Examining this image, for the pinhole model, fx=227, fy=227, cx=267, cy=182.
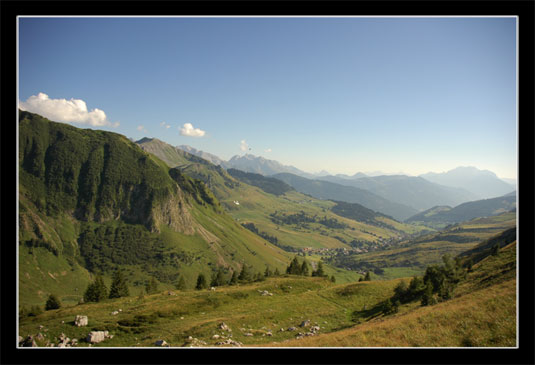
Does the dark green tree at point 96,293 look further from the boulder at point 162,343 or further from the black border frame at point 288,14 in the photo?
the black border frame at point 288,14

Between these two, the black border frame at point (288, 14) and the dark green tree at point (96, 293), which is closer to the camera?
the black border frame at point (288, 14)

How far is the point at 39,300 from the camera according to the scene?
114 meters

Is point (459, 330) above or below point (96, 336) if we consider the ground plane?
above

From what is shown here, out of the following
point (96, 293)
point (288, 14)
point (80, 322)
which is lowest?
point (96, 293)

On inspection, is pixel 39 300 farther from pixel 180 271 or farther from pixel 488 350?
pixel 488 350

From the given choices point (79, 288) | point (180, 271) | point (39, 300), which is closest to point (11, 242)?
point (39, 300)

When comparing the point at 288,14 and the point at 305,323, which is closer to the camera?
the point at 288,14

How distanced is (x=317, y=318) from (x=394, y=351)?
2307cm

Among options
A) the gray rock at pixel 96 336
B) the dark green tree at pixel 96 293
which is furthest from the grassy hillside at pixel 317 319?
the dark green tree at pixel 96 293

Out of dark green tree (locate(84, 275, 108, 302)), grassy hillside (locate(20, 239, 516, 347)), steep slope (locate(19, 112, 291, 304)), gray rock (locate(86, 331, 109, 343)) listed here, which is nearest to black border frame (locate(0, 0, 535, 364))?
grassy hillside (locate(20, 239, 516, 347))

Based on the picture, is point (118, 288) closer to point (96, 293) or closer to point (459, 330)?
point (96, 293)

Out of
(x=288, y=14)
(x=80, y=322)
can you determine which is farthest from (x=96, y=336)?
(x=288, y=14)

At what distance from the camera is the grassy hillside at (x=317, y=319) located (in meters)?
10.3

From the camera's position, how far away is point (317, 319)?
1043 inches
